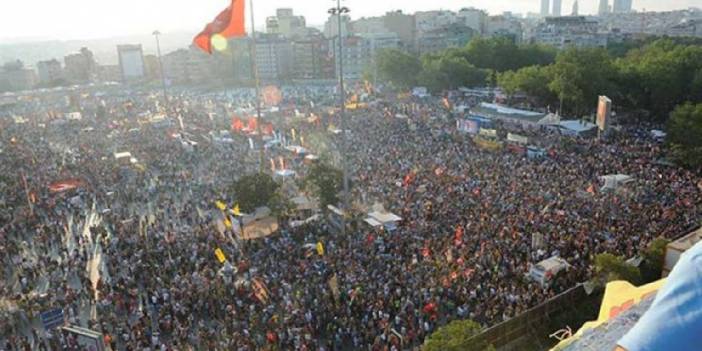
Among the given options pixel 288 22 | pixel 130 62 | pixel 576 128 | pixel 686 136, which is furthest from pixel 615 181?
pixel 288 22

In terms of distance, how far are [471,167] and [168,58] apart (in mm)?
82323

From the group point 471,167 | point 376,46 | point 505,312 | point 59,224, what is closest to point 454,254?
point 505,312

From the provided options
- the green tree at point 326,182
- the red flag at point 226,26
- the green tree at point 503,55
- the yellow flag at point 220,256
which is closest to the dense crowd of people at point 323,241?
the yellow flag at point 220,256

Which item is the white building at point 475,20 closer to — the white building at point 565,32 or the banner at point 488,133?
the white building at point 565,32

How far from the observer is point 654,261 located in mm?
13906

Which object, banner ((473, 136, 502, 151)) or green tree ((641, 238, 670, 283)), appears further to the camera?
banner ((473, 136, 502, 151))

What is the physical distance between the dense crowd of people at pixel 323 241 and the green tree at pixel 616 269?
1.15m

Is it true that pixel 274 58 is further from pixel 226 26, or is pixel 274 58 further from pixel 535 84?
pixel 226 26

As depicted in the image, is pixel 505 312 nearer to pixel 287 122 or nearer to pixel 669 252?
pixel 669 252

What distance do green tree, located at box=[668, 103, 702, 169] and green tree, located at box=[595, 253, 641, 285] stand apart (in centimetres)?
1396

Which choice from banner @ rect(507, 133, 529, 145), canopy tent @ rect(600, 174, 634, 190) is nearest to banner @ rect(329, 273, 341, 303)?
canopy tent @ rect(600, 174, 634, 190)

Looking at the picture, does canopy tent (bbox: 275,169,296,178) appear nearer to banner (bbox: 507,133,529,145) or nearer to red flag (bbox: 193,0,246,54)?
red flag (bbox: 193,0,246,54)

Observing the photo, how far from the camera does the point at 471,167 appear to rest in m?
24.5

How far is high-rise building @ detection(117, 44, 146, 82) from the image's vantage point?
310ft
